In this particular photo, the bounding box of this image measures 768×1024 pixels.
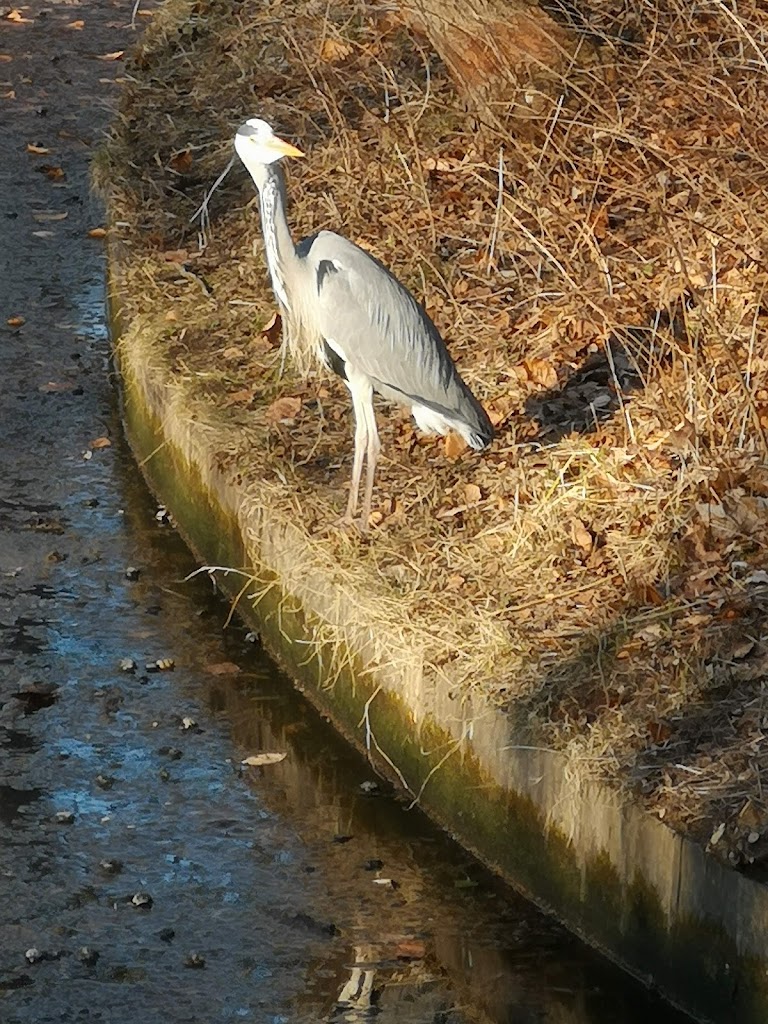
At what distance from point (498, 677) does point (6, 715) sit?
1877 millimetres

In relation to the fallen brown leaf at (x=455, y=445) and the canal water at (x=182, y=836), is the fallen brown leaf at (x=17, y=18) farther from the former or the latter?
the fallen brown leaf at (x=455, y=445)

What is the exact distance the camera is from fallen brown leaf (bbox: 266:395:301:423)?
7.80 meters

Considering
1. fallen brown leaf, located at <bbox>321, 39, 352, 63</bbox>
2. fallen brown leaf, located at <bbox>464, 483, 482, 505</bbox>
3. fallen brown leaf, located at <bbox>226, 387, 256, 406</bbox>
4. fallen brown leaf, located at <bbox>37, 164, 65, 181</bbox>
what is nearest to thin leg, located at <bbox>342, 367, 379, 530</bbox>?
fallen brown leaf, located at <bbox>464, 483, 482, 505</bbox>

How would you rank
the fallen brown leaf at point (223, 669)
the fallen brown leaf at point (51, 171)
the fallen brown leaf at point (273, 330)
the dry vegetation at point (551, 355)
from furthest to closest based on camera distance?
the fallen brown leaf at point (51, 171)
the fallen brown leaf at point (273, 330)
the fallen brown leaf at point (223, 669)
the dry vegetation at point (551, 355)

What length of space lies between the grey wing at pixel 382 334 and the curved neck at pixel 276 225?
10cm

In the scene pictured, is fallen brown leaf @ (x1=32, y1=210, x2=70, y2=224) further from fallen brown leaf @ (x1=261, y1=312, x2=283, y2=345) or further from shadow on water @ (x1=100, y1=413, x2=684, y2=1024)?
shadow on water @ (x1=100, y1=413, x2=684, y2=1024)

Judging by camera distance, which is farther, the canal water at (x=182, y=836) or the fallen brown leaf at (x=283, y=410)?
the fallen brown leaf at (x=283, y=410)

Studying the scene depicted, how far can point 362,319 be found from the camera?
266 inches

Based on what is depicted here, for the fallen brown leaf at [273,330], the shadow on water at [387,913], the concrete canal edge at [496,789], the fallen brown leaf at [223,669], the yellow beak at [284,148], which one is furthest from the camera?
the fallen brown leaf at [273,330]

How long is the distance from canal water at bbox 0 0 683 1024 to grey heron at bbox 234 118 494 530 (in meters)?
0.97

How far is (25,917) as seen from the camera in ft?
17.7

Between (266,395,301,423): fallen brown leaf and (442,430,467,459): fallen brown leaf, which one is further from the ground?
(442,430,467,459): fallen brown leaf

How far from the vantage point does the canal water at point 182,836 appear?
5.15 metres

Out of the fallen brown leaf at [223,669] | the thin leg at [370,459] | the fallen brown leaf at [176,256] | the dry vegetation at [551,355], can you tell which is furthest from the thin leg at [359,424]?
the fallen brown leaf at [176,256]
